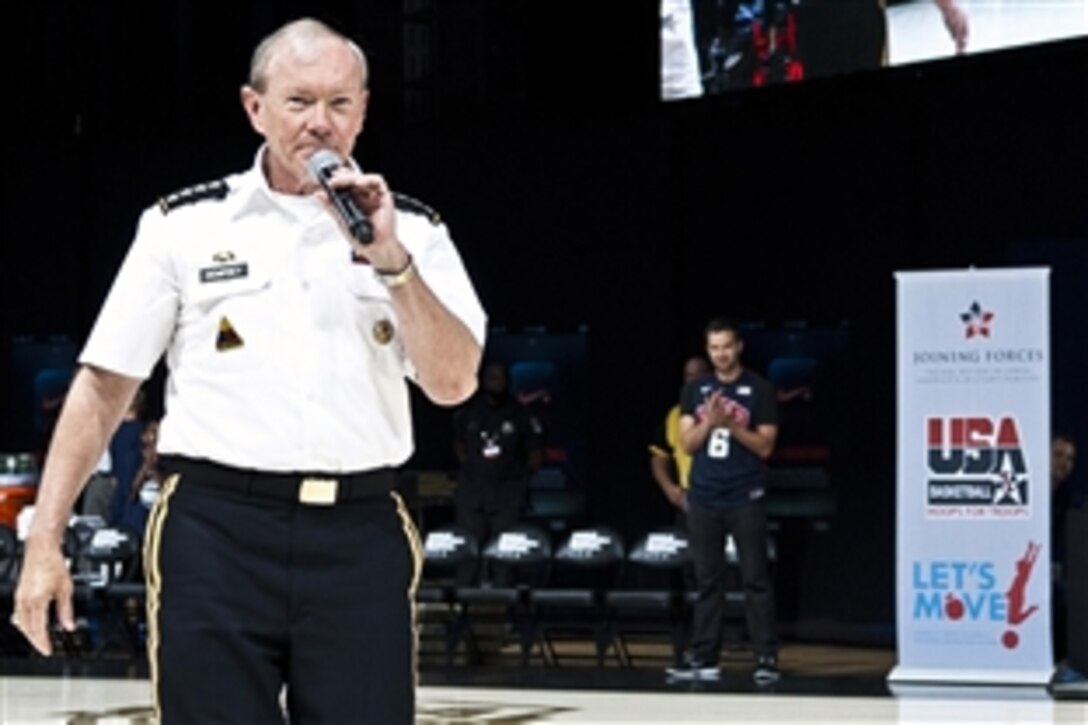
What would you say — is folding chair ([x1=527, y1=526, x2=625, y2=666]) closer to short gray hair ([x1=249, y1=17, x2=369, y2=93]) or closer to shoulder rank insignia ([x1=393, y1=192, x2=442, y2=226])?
shoulder rank insignia ([x1=393, y1=192, x2=442, y2=226])

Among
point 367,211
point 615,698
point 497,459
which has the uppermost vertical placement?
point 367,211

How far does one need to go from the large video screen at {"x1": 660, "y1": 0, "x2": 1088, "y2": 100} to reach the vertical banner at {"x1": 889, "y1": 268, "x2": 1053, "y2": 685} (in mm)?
1637

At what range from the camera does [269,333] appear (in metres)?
3.56

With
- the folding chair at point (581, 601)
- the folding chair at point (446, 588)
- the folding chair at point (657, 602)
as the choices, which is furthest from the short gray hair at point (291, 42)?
the folding chair at point (446, 588)

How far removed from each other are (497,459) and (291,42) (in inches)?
435

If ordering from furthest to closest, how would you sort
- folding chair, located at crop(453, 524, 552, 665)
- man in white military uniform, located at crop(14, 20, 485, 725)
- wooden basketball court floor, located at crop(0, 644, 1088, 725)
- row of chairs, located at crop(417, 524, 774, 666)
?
folding chair, located at crop(453, 524, 552, 665), row of chairs, located at crop(417, 524, 774, 666), wooden basketball court floor, located at crop(0, 644, 1088, 725), man in white military uniform, located at crop(14, 20, 485, 725)

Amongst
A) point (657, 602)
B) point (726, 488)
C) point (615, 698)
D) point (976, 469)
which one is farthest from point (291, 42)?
point (657, 602)

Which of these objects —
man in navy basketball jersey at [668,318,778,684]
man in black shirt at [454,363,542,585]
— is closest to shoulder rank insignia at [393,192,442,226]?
man in navy basketball jersey at [668,318,778,684]

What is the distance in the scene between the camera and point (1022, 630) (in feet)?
36.6

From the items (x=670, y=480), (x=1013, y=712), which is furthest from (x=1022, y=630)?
(x=670, y=480)

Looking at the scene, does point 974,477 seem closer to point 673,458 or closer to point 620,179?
point 673,458

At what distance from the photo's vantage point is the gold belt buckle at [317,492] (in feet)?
11.6

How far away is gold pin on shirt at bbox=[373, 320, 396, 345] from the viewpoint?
11.7 feet

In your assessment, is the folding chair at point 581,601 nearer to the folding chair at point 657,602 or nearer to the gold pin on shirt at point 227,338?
the folding chair at point 657,602
